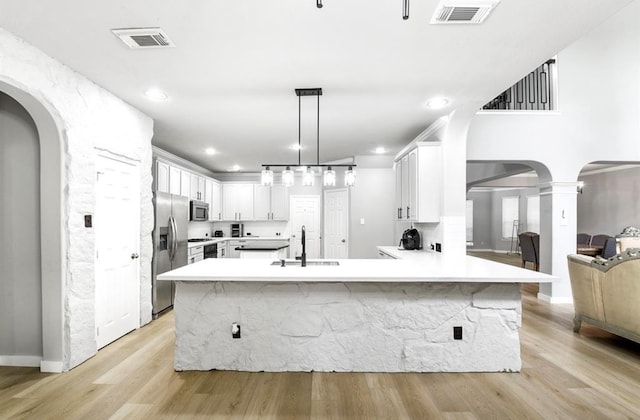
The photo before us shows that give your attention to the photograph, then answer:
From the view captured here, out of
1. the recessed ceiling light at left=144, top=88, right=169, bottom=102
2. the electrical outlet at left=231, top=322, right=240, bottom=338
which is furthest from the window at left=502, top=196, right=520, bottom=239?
the recessed ceiling light at left=144, top=88, right=169, bottom=102

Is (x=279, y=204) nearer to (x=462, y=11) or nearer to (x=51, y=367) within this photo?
(x=51, y=367)

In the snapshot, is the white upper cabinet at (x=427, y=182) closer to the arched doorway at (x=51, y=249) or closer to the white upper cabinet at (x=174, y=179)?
the arched doorway at (x=51, y=249)

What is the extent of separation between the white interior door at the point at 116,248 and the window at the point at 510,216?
496 inches

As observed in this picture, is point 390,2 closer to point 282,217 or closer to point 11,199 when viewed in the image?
point 11,199

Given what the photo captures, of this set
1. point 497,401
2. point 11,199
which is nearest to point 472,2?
point 497,401

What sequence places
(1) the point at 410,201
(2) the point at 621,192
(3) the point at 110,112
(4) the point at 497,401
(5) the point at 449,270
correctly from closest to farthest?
(4) the point at 497,401
(5) the point at 449,270
(3) the point at 110,112
(1) the point at 410,201
(2) the point at 621,192

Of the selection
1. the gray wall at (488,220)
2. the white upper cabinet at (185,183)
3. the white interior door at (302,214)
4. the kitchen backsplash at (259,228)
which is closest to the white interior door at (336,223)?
the white interior door at (302,214)

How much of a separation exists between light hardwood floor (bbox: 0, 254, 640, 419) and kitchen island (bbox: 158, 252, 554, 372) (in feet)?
0.37

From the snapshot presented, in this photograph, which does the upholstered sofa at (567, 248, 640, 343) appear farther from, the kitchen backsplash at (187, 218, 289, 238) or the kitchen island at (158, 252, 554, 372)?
the kitchen backsplash at (187, 218, 289, 238)

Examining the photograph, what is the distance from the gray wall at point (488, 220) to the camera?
1269 cm

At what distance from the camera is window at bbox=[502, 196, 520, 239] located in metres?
12.2

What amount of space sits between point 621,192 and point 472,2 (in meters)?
8.78

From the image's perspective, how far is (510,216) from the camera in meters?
12.4

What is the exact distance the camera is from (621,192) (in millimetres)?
7832
